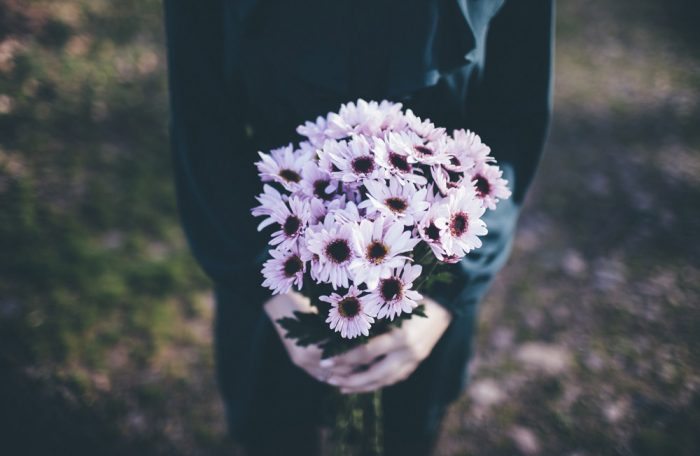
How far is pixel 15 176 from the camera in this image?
4.08m

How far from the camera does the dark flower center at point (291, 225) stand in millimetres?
974

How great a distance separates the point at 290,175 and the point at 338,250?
0.25 m

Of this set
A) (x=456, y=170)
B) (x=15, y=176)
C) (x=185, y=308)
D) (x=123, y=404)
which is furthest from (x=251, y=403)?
(x=15, y=176)

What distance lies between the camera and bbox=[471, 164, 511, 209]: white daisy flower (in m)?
1.04

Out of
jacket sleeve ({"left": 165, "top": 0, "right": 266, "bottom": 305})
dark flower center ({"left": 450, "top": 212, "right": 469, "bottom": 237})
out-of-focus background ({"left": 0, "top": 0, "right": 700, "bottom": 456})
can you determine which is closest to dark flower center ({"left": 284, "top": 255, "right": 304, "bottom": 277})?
dark flower center ({"left": 450, "top": 212, "right": 469, "bottom": 237})

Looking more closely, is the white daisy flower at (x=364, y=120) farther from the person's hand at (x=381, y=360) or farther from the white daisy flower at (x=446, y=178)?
the person's hand at (x=381, y=360)

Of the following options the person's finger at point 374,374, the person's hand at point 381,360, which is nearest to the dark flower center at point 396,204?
the person's hand at point 381,360

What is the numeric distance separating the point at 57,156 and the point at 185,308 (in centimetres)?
224

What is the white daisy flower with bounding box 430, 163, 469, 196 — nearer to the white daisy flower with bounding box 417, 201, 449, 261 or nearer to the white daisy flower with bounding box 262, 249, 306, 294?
the white daisy flower with bounding box 417, 201, 449, 261

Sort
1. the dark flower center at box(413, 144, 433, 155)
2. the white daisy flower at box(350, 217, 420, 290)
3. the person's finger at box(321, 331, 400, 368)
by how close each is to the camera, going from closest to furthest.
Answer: the white daisy flower at box(350, 217, 420, 290) → the dark flower center at box(413, 144, 433, 155) → the person's finger at box(321, 331, 400, 368)

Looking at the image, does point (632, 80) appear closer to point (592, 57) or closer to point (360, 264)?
point (592, 57)

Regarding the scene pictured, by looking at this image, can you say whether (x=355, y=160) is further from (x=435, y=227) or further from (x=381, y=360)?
(x=381, y=360)

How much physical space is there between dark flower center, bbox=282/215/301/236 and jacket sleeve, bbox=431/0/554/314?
615 millimetres

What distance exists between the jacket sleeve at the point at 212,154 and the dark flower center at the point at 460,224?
71cm
